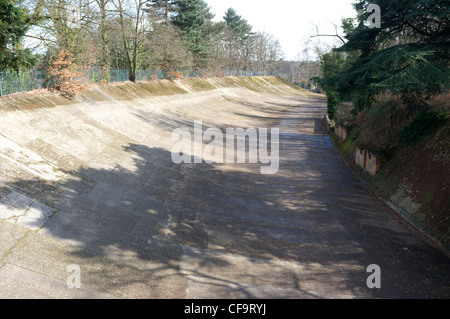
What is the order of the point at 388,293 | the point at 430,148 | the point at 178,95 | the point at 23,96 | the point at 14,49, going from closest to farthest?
the point at 388,293, the point at 430,148, the point at 23,96, the point at 14,49, the point at 178,95

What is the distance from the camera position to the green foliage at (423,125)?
1083 cm

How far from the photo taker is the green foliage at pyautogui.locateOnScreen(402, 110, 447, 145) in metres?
10.8

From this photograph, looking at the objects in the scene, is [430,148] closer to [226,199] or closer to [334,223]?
[334,223]

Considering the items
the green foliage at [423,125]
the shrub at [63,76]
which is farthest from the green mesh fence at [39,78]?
the green foliage at [423,125]

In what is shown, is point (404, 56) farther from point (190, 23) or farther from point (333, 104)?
point (190, 23)

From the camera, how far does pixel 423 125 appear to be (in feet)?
36.5

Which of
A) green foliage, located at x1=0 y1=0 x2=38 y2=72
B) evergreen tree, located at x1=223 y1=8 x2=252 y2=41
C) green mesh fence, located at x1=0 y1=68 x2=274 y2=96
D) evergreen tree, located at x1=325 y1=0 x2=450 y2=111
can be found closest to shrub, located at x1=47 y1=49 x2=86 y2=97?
green mesh fence, located at x1=0 y1=68 x2=274 y2=96

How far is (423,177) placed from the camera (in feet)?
32.6

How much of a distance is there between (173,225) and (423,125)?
355 inches

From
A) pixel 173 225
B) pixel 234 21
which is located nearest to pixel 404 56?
pixel 173 225

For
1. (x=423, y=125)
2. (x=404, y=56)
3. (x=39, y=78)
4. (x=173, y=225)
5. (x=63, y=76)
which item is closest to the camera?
(x=173, y=225)

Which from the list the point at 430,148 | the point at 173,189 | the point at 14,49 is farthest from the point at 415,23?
the point at 14,49

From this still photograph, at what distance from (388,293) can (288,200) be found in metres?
5.61

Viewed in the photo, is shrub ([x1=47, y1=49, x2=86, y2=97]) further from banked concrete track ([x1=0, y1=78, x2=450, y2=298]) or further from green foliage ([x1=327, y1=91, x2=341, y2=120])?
green foliage ([x1=327, y1=91, x2=341, y2=120])
